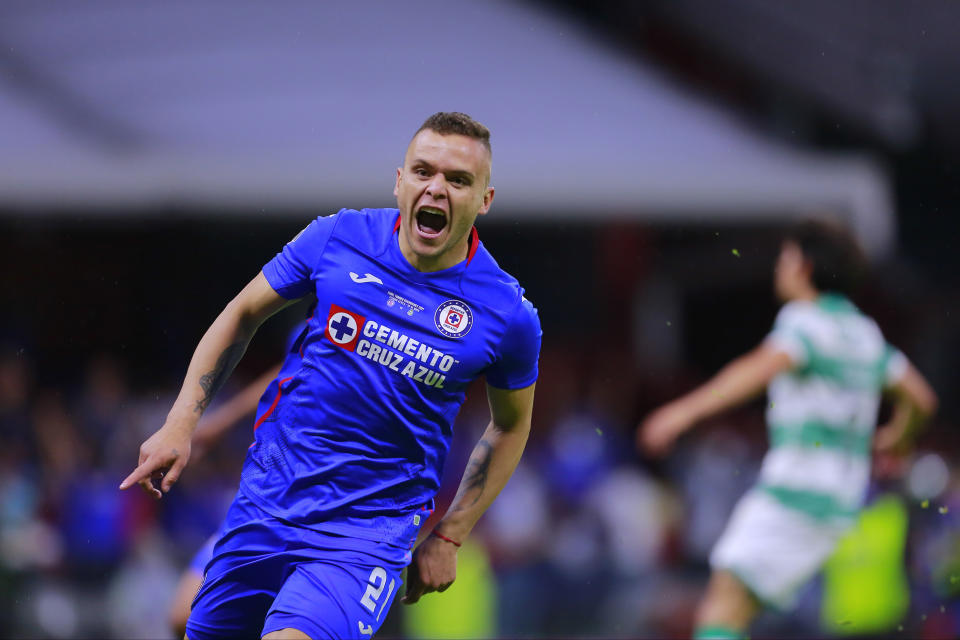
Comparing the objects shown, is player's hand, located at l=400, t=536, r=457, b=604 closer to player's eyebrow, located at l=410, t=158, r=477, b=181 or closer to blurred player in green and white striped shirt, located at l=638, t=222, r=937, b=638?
player's eyebrow, located at l=410, t=158, r=477, b=181

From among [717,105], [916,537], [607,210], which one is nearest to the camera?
[916,537]

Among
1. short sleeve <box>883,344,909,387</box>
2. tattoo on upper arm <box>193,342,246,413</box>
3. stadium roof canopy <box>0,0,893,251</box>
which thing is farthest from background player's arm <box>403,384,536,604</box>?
stadium roof canopy <box>0,0,893,251</box>

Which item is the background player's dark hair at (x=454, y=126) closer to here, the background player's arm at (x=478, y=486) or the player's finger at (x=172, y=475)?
the background player's arm at (x=478, y=486)

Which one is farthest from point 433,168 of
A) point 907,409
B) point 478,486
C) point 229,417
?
point 907,409

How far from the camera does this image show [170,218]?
8367 millimetres

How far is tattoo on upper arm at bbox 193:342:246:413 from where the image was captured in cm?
310

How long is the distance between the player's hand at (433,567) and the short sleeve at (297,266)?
2.52ft

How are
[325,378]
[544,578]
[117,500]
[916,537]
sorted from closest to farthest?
[325,378] → [117,500] → [544,578] → [916,537]

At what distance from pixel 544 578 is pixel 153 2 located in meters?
6.62

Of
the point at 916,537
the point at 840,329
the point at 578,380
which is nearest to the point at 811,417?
the point at 840,329

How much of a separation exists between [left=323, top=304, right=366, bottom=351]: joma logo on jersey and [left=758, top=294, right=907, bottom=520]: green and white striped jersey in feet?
6.57

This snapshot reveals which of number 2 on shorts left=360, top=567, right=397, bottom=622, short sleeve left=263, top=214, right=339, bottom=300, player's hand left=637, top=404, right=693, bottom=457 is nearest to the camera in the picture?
number 2 on shorts left=360, top=567, right=397, bottom=622

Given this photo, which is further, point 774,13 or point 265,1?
point 774,13

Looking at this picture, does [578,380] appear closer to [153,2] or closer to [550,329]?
[550,329]
